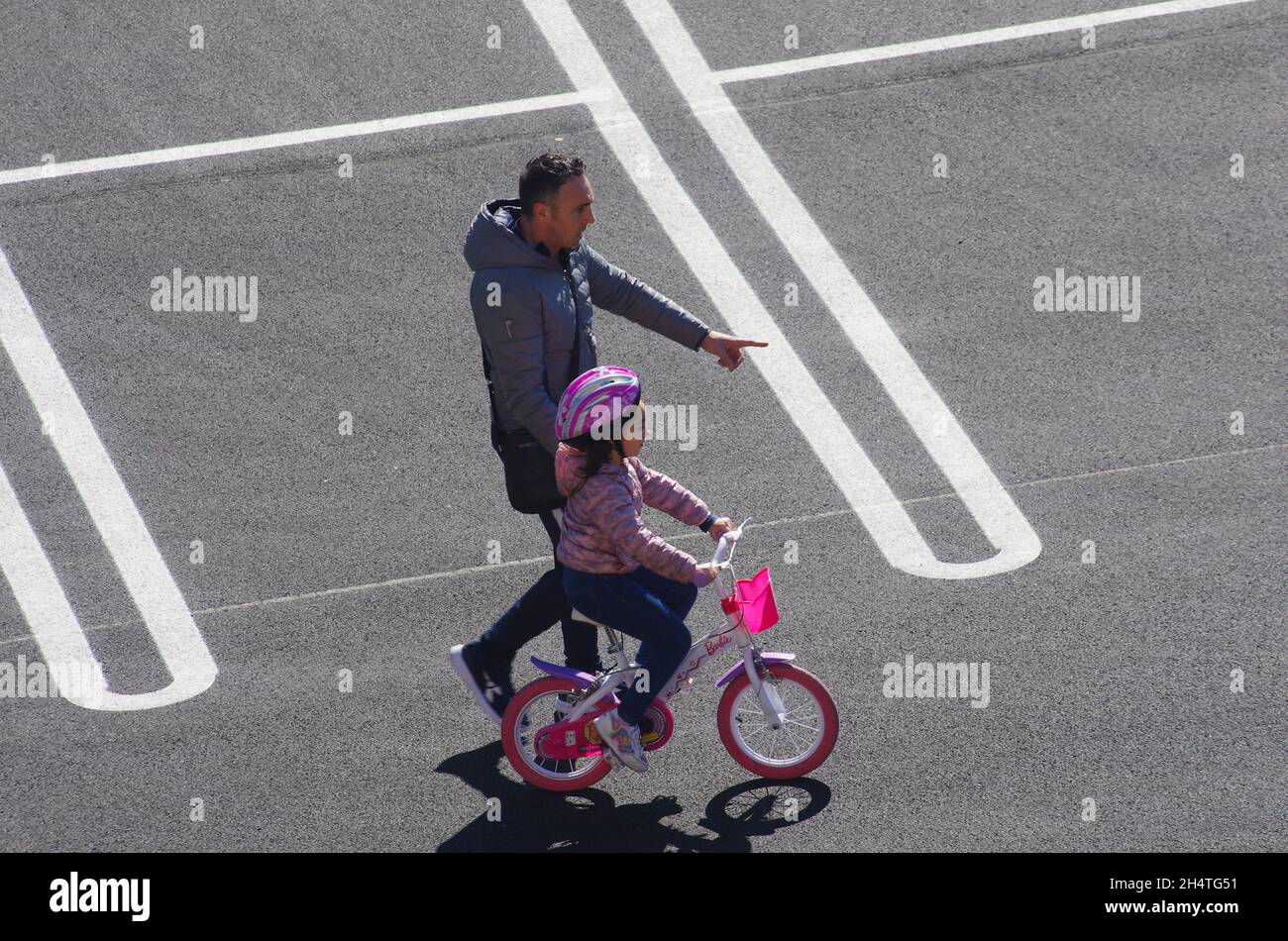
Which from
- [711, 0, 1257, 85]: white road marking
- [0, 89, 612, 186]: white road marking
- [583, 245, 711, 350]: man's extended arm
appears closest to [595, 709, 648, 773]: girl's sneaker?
[583, 245, 711, 350]: man's extended arm

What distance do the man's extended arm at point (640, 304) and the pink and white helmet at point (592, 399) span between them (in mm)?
965

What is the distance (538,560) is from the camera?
26.1 ft

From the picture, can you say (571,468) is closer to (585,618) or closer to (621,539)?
(621,539)

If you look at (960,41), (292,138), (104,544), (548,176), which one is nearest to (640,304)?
(548,176)

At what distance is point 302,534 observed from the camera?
322 inches

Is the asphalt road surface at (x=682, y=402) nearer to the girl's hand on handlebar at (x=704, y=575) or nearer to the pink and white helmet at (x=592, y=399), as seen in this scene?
the girl's hand on handlebar at (x=704, y=575)

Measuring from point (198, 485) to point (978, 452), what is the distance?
4.16 meters

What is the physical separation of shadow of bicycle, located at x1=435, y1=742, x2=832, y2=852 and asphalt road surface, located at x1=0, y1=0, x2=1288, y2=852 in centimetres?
2

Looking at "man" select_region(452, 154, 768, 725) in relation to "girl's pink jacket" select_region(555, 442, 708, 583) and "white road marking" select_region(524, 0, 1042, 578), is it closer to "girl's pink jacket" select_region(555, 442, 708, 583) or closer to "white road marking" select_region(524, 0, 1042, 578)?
"girl's pink jacket" select_region(555, 442, 708, 583)

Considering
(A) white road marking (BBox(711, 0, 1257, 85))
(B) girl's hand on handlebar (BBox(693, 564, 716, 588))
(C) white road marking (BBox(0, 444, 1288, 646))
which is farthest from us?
(A) white road marking (BBox(711, 0, 1257, 85))

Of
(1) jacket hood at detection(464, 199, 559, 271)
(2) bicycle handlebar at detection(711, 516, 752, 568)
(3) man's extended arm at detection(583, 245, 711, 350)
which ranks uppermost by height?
(1) jacket hood at detection(464, 199, 559, 271)

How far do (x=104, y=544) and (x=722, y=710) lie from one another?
3.54 meters

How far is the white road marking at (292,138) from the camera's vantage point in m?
10.9

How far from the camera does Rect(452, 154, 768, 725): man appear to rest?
252 inches
